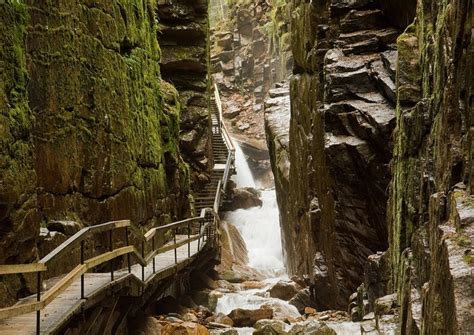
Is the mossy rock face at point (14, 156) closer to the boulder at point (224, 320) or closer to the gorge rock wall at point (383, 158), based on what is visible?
the gorge rock wall at point (383, 158)

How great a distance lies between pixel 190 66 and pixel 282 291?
11.8 meters

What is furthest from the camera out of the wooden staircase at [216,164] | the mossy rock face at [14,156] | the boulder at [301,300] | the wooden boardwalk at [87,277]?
the wooden staircase at [216,164]

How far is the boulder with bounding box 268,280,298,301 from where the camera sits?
17781 mm

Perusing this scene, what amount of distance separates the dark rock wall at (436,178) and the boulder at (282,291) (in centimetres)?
716

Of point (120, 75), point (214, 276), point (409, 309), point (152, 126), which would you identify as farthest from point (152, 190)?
point (409, 309)

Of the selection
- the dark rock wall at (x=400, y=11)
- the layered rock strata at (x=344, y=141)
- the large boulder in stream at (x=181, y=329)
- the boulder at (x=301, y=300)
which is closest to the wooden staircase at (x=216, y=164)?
the layered rock strata at (x=344, y=141)

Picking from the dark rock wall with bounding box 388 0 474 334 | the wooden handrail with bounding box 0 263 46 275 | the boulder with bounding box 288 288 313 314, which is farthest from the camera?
the boulder with bounding box 288 288 313 314

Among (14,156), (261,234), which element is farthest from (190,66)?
(14,156)

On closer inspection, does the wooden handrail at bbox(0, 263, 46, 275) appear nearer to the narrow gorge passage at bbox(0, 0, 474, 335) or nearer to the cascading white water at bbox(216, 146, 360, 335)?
the narrow gorge passage at bbox(0, 0, 474, 335)

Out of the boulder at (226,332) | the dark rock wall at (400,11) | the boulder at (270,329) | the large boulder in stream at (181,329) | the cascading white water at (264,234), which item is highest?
the dark rock wall at (400,11)

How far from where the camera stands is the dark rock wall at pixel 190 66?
24.1 metres

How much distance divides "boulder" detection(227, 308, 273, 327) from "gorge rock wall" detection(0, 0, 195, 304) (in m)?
3.19

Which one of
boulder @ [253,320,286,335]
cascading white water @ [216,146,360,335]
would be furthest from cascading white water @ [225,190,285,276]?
boulder @ [253,320,286,335]

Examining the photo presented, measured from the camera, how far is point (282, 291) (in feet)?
58.8
